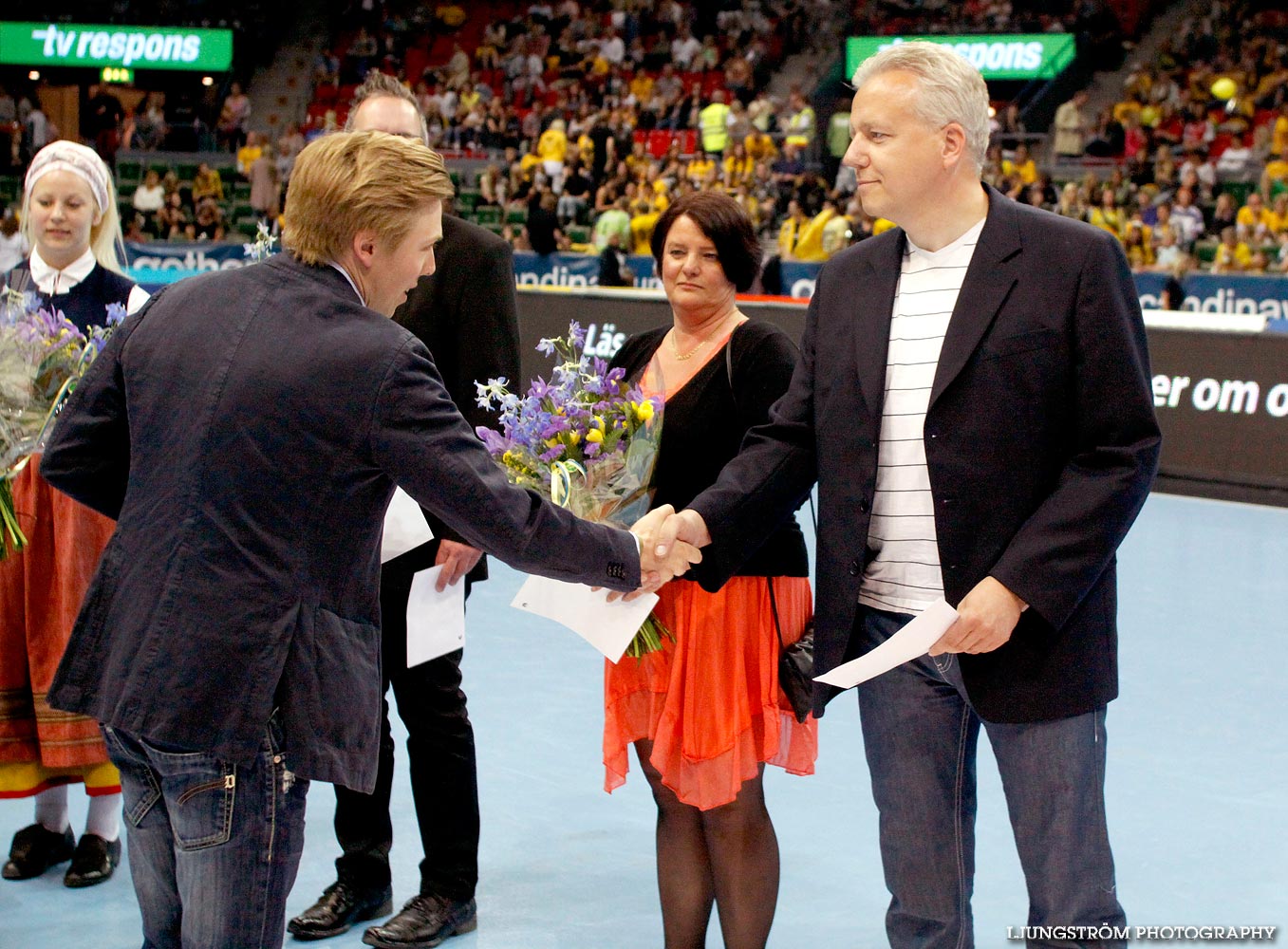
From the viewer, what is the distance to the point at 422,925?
135 inches

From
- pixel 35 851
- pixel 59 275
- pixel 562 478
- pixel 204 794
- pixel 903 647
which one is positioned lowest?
pixel 35 851

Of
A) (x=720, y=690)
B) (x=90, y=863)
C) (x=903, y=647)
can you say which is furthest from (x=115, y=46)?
(x=903, y=647)

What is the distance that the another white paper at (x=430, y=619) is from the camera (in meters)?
3.37

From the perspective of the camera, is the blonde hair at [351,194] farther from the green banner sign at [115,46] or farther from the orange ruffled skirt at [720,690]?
the green banner sign at [115,46]

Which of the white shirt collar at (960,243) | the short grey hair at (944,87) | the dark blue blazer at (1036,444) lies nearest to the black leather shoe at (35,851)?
the dark blue blazer at (1036,444)

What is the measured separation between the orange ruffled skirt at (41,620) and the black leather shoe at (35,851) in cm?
21

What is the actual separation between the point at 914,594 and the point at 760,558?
0.57 m

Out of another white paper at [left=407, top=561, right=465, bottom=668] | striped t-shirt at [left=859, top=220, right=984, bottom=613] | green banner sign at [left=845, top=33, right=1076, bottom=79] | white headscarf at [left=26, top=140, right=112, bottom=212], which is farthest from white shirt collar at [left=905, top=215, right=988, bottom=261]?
green banner sign at [left=845, top=33, right=1076, bottom=79]

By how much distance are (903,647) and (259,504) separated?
1030mm

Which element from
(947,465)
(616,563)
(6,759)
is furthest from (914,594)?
(6,759)

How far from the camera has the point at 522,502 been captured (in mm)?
2232

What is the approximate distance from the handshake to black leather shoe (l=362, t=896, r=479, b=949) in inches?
44.3

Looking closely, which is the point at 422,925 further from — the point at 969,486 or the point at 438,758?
the point at 969,486

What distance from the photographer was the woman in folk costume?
12.0ft
